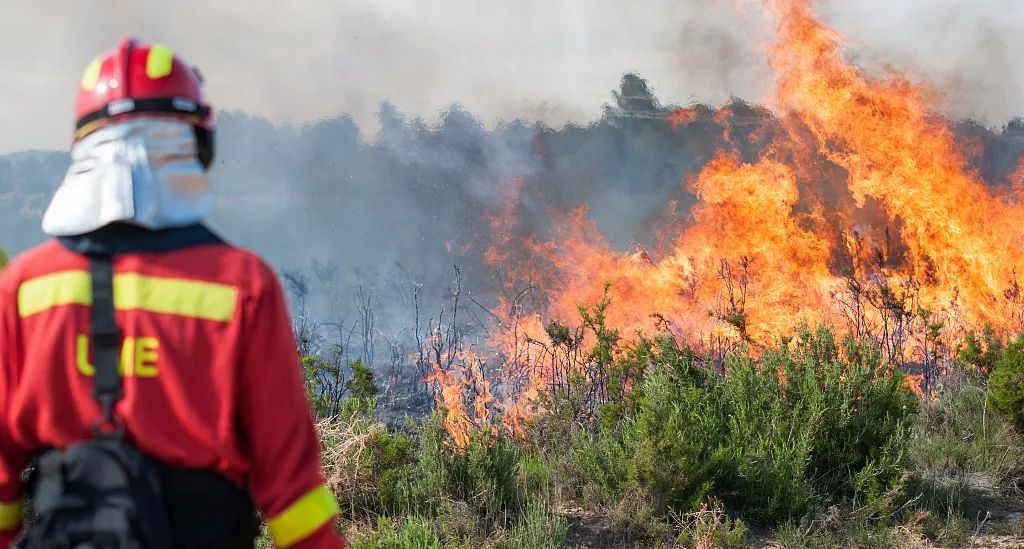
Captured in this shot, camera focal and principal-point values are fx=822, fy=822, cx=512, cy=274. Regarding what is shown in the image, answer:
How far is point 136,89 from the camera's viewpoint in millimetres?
1751

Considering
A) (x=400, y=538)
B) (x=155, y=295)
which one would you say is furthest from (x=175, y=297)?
(x=400, y=538)

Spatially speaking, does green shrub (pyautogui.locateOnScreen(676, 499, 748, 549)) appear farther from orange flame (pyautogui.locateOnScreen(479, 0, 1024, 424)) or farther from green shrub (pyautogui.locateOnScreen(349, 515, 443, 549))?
orange flame (pyautogui.locateOnScreen(479, 0, 1024, 424))

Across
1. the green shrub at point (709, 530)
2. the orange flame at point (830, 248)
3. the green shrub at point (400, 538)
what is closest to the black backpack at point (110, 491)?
the green shrub at point (400, 538)

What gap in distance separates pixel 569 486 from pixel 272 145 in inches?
749

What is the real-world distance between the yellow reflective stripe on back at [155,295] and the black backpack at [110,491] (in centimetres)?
3

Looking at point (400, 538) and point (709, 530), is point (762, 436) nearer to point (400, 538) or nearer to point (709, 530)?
point (709, 530)

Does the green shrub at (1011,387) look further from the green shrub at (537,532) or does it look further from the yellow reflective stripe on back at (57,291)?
the yellow reflective stripe on back at (57,291)

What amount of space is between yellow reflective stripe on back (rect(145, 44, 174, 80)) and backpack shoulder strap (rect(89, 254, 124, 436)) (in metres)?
0.49

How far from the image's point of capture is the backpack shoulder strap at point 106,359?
160 cm

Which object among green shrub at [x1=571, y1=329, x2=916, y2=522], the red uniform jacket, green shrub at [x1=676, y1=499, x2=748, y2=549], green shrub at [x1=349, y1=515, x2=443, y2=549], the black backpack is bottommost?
green shrub at [x1=676, y1=499, x2=748, y2=549]

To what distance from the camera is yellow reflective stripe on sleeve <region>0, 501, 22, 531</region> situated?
69.7 inches

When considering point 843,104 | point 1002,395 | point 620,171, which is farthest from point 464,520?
point 620,171

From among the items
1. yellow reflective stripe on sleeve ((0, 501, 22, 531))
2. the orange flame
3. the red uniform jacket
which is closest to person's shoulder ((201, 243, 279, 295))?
the red uniform jacket

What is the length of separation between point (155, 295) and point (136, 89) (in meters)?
0.46
